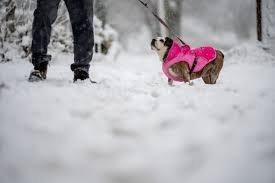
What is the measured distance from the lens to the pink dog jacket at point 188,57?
4.04m

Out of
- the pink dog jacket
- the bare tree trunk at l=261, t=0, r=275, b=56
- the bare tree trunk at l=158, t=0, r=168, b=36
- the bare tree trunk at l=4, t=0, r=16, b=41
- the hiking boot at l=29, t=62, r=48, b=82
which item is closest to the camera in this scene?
the hiking boot at l=29, t=62, r=48, b=82

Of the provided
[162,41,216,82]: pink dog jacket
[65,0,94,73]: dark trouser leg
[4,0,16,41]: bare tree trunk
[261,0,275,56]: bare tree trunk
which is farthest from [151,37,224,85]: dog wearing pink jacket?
[4,0,16,41]: bare tree trunk

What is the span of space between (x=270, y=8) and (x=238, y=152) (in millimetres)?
6289

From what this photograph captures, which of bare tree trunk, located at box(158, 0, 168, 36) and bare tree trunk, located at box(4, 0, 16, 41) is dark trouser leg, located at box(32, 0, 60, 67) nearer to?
bare tree trunk, located at box(4, 0, 16, 41)

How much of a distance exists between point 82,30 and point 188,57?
1.35m

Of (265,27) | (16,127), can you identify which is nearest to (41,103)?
(16,127)

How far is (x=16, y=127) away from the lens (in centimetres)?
187

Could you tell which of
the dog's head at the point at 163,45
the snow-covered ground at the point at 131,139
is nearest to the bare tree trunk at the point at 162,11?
the dog's head at the point at 163,45

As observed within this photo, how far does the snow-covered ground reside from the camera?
1.57 meters

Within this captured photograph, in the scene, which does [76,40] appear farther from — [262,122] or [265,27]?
[265,27]

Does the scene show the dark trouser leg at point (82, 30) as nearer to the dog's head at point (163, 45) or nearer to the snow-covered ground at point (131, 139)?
the snow-covered ground at point (131, 139)

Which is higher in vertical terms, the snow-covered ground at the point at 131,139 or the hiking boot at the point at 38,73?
the hiking boot at the point at 38,73

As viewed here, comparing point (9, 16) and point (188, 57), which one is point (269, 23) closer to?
point (188, 57)

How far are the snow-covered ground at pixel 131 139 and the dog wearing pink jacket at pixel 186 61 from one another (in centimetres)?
152
